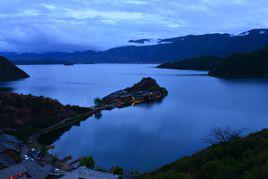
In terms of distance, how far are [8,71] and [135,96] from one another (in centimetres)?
8211

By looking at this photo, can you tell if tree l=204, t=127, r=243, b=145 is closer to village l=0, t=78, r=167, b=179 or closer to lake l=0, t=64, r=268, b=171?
lake l=0, t=64, r=268, b=171

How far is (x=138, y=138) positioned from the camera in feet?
123

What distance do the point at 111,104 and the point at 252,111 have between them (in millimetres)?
26309

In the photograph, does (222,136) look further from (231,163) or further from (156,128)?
(156,128)

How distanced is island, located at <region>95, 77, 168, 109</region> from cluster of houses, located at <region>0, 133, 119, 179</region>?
33.0 metres

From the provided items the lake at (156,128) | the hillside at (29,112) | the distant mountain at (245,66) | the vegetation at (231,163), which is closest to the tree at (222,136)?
the lake at (156,128)

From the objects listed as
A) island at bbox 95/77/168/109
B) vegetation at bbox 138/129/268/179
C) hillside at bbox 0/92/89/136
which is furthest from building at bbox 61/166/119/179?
island at bbox 95/77/168/109

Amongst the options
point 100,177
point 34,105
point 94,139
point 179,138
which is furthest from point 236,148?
point 34,105

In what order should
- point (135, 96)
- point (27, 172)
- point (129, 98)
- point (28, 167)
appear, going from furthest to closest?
point (135, 96) < point (129, 98) < point (28, 167) < point (27, 172)

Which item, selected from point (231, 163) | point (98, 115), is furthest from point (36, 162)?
point (98, 115)

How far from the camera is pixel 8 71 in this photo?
452ft

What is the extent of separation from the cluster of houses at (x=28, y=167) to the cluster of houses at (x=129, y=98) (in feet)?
116

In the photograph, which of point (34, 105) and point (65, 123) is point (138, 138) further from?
point (34, 105)

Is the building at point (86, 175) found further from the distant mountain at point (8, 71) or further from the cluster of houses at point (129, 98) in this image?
the distant mountain at point (8, 71)
